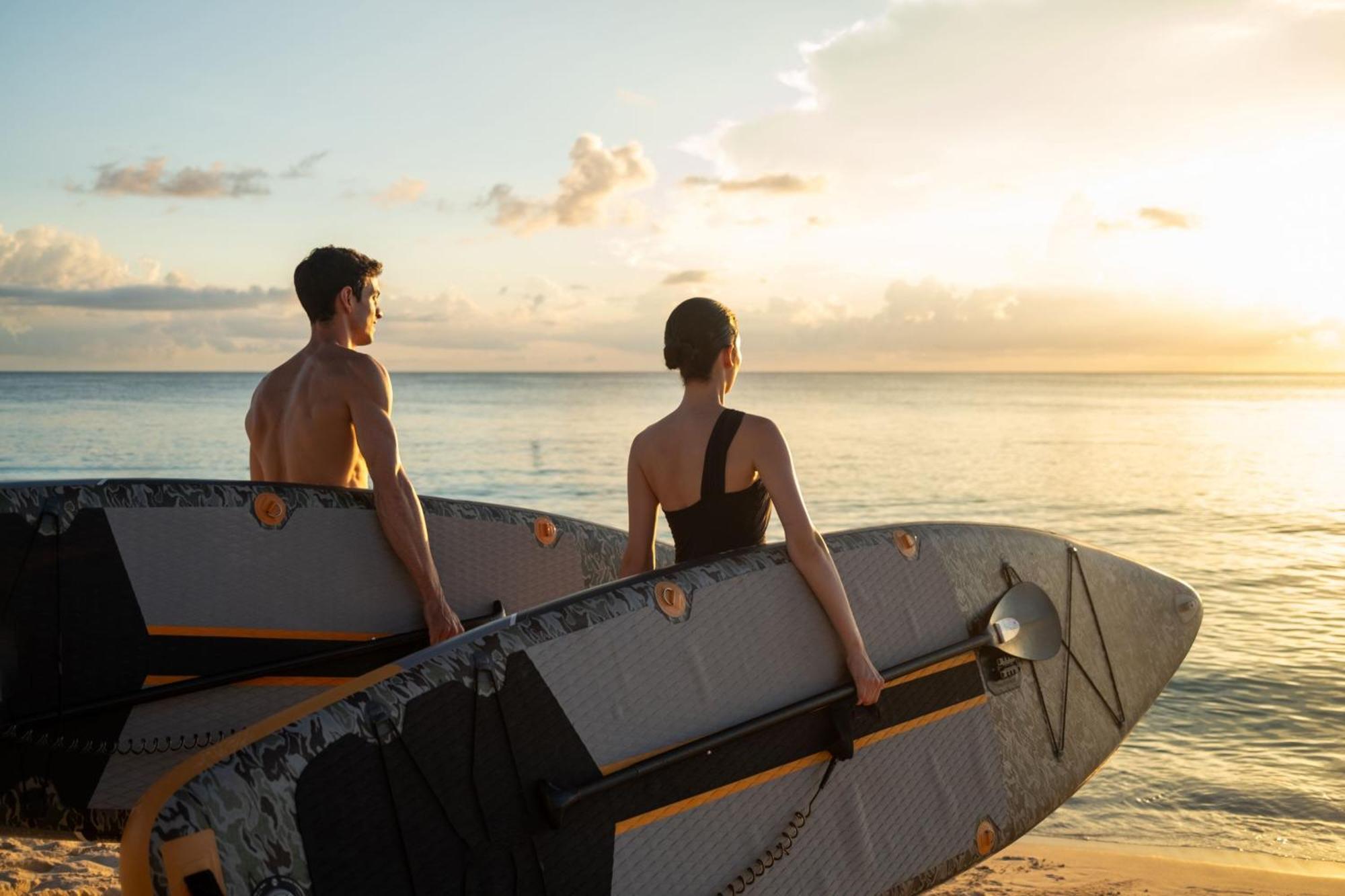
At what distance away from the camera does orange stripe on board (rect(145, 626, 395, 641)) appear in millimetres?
3793

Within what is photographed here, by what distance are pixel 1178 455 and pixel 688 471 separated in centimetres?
2755

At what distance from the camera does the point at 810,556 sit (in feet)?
10.5

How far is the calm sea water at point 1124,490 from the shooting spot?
605 centimetres

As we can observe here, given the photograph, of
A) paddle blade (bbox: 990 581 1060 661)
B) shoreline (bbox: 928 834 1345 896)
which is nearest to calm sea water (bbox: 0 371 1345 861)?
shoreline (bbox: 928 834 1345 896)

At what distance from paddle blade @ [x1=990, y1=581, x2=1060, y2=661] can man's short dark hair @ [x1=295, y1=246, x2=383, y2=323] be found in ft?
8.63

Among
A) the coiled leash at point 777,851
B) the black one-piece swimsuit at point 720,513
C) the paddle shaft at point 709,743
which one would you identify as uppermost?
the black one-piece swimsuit at point 720,513

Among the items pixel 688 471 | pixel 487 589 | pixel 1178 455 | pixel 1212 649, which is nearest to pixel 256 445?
pixel 487 589

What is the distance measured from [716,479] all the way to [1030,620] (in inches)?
68.3

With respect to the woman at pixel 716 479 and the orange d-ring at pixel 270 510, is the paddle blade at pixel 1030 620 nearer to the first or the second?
the woman at pixel 716 479

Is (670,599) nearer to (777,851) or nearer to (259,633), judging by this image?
(777,851)

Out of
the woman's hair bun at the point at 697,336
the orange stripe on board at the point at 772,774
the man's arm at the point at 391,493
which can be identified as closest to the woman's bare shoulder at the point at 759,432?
the woman's hair bun at the point at 697,336

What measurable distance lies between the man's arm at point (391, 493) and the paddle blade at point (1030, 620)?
2.01 m

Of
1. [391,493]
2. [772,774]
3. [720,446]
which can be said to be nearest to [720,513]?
[720,446]

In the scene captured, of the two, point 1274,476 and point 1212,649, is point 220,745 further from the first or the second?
point 1274,476
